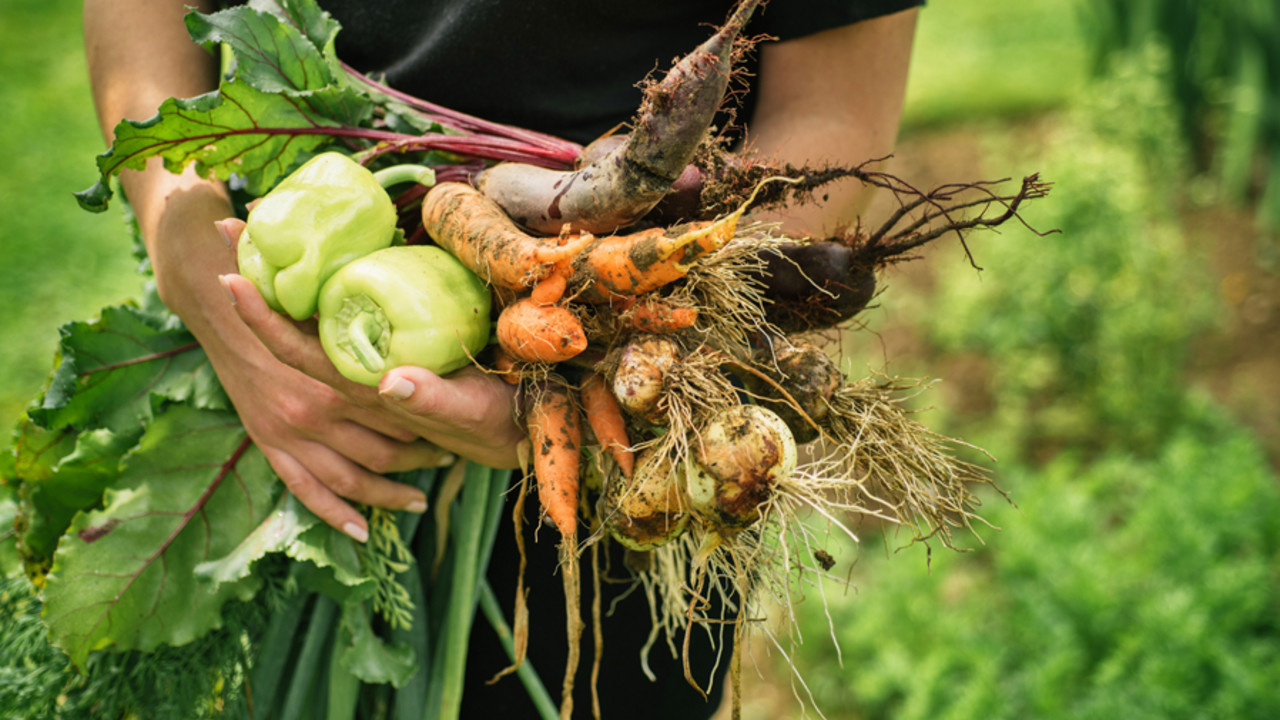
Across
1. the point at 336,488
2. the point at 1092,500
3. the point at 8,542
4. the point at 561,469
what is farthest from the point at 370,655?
the point at 1092,500

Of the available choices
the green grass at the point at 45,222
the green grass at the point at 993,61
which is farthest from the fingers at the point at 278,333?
the green grass at the point at 993,61

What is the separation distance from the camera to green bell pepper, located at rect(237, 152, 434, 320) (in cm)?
107

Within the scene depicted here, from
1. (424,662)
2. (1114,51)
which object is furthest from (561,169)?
(1114,51)

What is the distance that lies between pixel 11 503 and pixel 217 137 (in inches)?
41.0

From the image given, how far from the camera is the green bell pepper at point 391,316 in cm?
106

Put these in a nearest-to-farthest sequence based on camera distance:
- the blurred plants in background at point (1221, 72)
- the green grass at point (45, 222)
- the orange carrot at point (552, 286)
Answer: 1. the orange carrot at point (552, 286)
2. the blurred plants in background at point (1221, 72)
3. the green grass at point (45, 222)

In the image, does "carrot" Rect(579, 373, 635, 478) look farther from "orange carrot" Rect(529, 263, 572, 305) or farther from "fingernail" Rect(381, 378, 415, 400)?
"fingernail" Rect(381, 378, 415, 400)

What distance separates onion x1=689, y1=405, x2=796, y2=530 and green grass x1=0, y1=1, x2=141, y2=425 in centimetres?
365

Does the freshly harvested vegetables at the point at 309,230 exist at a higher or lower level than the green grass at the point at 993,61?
lower

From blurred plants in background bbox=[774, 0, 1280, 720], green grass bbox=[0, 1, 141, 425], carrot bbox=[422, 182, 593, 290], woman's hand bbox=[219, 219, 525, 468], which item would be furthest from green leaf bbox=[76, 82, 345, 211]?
green grass bbox=[0, 1, 141, 425]

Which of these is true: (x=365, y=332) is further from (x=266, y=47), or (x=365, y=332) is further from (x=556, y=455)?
(x=266, y=47)

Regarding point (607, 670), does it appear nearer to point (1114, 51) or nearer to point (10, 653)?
point (10, 653)

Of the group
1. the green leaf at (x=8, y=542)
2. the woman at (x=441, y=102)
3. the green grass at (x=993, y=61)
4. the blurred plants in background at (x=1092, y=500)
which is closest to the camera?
the woman at (x=441, y=102)

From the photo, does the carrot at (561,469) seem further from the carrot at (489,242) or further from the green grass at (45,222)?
the green grass at (45,222)
